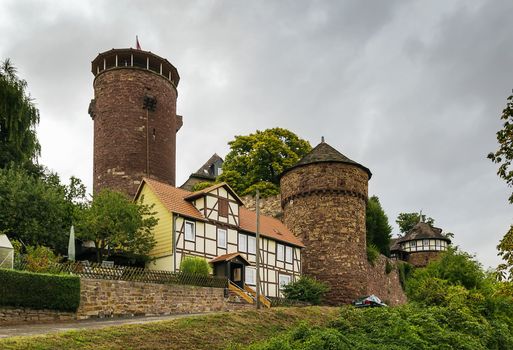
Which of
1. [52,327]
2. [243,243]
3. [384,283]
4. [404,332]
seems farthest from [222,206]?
[52,327]

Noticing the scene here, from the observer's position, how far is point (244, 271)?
37.0 metres

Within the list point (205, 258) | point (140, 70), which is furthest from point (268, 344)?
point (140, 70)

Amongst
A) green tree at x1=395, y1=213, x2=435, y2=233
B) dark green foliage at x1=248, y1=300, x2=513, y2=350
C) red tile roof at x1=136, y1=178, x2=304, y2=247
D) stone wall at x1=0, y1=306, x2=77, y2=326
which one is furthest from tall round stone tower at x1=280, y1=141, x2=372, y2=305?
green tree at x1=395, y1=213, x2=435, y2=233

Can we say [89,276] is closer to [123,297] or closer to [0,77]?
[123,297]

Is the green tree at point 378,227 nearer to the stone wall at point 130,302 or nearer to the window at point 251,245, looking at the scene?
the window at point 251,245

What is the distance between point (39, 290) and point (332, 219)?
77.9 feet

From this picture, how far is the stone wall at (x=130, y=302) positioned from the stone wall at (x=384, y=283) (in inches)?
684

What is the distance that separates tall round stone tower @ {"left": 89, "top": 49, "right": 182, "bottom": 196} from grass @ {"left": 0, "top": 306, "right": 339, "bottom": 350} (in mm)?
22390

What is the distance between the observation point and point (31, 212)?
33.8 m

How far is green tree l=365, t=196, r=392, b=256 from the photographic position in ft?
174

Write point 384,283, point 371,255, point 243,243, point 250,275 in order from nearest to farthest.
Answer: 1. point 250,275
2. point 243,243
3. point 371,255
4. point 384,283

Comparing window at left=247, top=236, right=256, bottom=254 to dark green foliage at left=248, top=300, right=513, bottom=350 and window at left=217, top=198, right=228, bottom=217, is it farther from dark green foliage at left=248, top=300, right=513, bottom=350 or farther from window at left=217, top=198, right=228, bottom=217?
dark green foliage at left=248, top=300, right=513, bottom=350

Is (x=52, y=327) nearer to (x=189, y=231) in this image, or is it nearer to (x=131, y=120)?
(x=189, y=231)

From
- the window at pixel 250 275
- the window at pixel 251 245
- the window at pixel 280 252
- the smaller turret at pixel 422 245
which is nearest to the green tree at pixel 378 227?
the smaller turret at pixel 422 245
